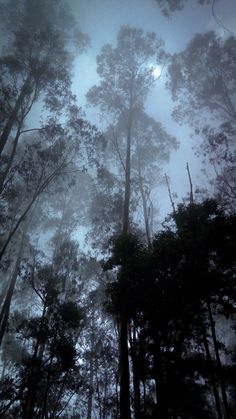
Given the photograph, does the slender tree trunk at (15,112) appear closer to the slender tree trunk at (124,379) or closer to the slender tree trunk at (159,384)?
the slender tree trunk at (124,379)

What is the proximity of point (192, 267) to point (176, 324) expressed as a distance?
1.68 metres

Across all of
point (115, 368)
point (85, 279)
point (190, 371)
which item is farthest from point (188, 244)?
point (85, 279)

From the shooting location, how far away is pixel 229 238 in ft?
28.1

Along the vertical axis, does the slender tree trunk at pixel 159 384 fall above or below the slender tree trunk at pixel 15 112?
below

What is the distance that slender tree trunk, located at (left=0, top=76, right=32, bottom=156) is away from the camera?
14.8m

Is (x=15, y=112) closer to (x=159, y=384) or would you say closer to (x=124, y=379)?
(x=124, y=379)

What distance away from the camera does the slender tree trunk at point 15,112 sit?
48.6 feet

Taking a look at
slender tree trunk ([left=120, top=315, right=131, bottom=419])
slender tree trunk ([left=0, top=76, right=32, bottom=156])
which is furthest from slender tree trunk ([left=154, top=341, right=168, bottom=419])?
slender tree trunk ([left=0, top=76, right=32, bottom=156])

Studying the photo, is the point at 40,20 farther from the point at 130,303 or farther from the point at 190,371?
the point at 190,371

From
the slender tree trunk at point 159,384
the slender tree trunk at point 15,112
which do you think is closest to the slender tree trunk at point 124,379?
the slender tree trunk at point 159,384

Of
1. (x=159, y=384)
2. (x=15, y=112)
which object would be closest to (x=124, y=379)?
(x=159, y=384)

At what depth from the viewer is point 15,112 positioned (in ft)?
52.3

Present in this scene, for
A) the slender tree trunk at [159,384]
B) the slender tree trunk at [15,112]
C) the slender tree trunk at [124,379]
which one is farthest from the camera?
the slender tree trunk at [15,112]

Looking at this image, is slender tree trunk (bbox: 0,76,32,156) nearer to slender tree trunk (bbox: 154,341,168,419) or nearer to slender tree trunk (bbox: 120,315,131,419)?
slender tree trunk (bbox: 120,315,131,419)
